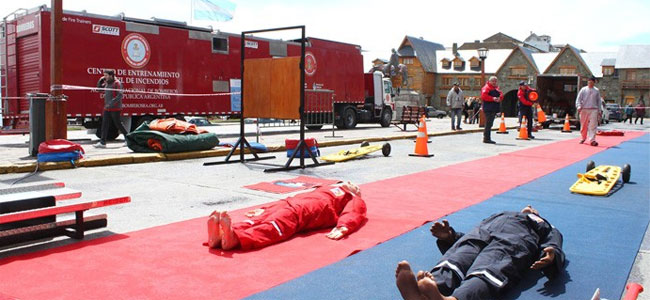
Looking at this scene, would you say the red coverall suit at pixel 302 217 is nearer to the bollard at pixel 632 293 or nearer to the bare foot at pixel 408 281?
the bare foot at pixel 408 281

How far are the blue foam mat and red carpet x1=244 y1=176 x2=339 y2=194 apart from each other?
95.6 inches

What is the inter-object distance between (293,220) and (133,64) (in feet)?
41.8

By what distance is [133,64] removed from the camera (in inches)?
627


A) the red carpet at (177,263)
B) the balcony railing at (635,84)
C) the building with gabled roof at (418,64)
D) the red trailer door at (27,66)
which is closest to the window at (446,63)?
the building with gabled roof at (418,64)

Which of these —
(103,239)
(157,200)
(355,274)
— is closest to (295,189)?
(157,200)

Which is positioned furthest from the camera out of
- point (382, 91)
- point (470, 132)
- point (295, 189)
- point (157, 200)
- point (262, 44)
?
point (382, 91)

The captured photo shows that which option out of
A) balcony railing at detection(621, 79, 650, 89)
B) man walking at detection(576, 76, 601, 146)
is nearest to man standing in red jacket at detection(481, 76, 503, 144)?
man walking at detection(576, 76, 601, 146)

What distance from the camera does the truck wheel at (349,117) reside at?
79.0 ft

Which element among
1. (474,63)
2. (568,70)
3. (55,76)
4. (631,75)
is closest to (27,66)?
(55,76)

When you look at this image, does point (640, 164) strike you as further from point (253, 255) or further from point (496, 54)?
point (496, 54)

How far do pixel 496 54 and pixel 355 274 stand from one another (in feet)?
240

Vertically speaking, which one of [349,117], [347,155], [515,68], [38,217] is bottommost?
[38,217]

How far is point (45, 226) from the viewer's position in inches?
178

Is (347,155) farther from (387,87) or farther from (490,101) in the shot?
(387,87)
